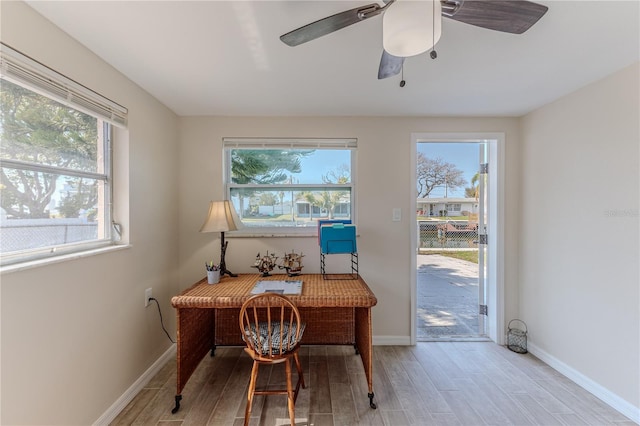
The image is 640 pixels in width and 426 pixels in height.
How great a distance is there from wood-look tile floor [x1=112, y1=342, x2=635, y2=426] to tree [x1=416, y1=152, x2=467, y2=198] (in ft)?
5.58

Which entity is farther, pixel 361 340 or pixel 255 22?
pixel 361 340

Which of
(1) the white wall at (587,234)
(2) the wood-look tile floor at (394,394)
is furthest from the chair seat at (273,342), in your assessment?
(1) the white wall at (587,234)

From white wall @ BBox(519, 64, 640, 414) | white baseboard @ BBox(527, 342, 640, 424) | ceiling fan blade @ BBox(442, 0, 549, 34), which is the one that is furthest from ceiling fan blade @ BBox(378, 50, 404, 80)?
white baseboard @ BBox(527, 342, 640, 424)

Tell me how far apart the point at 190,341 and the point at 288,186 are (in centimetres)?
159

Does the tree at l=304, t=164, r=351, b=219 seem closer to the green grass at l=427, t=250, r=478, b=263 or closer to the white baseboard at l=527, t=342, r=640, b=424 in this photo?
the green grass at l=427, t=250, r=478, b=263

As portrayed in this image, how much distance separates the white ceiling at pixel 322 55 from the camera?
1272 mm

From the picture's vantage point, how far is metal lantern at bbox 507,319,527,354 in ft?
8.37

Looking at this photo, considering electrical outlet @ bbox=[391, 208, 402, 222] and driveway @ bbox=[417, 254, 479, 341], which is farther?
driveway @ bbox=[417, 254, 479, 341]

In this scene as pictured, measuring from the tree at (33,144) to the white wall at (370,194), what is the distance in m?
1.06

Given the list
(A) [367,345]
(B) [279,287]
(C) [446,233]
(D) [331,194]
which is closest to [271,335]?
(B) [279,287]

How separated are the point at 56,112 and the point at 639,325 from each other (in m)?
3.77

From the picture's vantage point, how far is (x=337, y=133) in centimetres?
265

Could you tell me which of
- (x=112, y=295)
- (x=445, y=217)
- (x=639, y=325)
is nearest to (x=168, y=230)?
(x=112, y=295)

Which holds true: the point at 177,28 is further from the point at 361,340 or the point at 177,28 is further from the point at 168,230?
the point at 361,340
